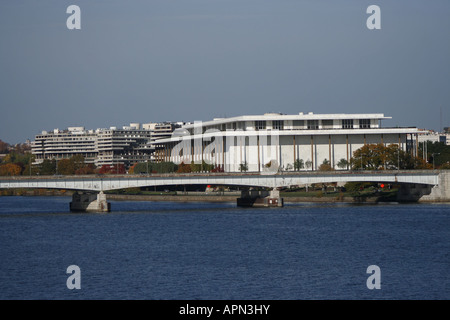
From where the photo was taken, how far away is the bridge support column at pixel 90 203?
11097 cm

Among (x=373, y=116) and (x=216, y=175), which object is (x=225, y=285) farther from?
(x=373, y=116)

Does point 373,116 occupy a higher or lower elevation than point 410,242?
higher

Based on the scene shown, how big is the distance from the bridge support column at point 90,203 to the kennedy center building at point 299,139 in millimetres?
50257

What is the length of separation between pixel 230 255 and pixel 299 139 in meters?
108

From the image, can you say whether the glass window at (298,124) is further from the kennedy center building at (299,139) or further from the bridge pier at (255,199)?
the bridge pier at (255,199)

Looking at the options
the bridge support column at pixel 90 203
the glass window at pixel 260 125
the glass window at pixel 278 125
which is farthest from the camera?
the glass window at pixel 260 125

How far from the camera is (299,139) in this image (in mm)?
166875

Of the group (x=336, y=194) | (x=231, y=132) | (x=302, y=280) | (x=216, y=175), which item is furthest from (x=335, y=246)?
(x=231, y=132)

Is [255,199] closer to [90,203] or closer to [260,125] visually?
[90,203]

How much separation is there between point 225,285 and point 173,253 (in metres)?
15.7

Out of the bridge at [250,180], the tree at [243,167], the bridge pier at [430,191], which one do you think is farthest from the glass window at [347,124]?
the bridge at [250,180]

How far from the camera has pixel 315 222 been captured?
88.2 m

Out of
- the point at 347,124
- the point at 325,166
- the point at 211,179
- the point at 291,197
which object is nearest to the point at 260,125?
the point at 347,124

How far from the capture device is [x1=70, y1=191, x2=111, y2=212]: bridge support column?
111 metres
